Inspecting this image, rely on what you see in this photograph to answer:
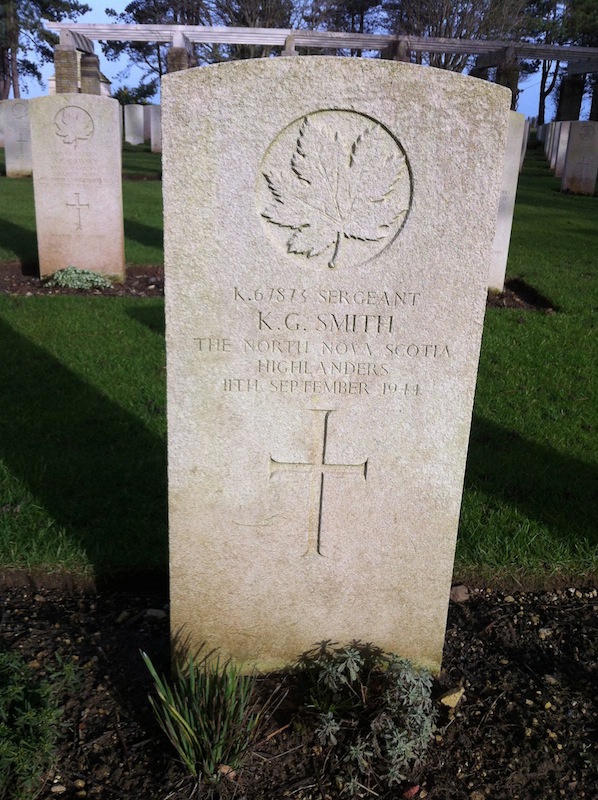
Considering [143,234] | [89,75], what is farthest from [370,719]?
[89,75]

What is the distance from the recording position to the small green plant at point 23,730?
2.13m

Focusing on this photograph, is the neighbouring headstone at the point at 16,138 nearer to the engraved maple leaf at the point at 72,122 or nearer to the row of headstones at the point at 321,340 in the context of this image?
the engraved maple leaf at the point at 72,122

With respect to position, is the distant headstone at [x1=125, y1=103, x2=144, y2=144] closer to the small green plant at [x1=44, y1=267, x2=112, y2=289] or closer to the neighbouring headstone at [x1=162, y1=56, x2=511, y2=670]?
the small green plant at [x1=44, y1=267, x2=112, y2=289]

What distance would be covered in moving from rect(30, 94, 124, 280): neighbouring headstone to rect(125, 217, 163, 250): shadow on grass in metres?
2.02

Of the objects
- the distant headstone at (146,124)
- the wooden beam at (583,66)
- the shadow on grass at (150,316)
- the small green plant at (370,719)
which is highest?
the wooden beam at (583,66)

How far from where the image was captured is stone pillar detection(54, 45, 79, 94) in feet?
69.7

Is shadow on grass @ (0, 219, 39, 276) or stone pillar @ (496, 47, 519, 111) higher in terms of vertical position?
stone pillar @ (496, 47, 519, 111)

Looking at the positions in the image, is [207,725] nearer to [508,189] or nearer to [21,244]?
[508,189]

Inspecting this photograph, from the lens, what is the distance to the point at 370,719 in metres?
2.44

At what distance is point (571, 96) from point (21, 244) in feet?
82.3

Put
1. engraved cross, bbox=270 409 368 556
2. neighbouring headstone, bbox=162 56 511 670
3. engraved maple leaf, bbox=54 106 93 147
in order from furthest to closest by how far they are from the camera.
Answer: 1. engraved maple leaf, bbox=54 106 93 147
2. engraved cross, bbox=270 409 368 556
3. neighbouring headstone, bbox=162 56 511 670

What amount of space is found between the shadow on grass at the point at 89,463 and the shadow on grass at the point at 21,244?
391cm

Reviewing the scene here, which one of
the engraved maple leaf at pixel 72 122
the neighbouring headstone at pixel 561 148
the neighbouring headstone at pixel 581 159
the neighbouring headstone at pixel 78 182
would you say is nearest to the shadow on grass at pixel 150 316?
the neighbouring headstone at pixel 78 182

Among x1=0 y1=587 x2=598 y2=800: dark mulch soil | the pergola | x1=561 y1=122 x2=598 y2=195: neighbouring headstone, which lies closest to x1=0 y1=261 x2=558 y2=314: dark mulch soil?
x1=0 y1=587 x2=598 y2=800: dark mulch soil
